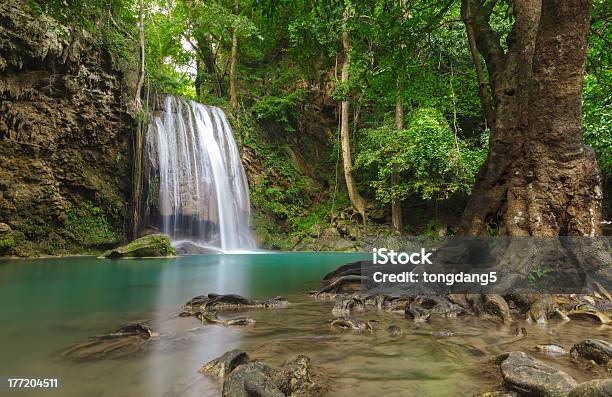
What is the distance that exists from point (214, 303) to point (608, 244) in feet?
15.5

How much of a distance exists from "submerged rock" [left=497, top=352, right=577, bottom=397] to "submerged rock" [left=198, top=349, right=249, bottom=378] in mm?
1648

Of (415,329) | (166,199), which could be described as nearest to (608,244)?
(415,329)

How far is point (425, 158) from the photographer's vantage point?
15836 millimetres

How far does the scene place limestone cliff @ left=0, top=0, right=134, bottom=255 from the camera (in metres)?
12.8

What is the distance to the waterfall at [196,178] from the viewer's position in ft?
56.1

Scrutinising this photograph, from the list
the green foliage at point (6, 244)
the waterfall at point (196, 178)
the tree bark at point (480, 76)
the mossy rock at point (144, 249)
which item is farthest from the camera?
the waterfall at point (196, 178)

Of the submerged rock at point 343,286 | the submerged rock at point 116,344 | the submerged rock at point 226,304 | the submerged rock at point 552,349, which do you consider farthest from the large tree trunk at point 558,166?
the submerged rock at point 116,344

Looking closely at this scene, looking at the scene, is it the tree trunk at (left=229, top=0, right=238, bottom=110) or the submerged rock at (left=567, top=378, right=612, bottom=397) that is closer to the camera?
the submerged rock at (left=567, top=378, right=612, bottom=397)

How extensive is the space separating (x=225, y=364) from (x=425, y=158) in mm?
14645

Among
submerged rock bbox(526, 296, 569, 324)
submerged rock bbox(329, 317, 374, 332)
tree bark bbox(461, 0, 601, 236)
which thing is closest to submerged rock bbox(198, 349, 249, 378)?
submerged rock bbox(329, 317, 374, 332)

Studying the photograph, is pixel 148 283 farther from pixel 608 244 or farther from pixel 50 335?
pixel 608 244

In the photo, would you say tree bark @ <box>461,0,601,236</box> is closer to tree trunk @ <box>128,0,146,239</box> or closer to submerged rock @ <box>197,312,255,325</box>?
submerged rock @ <box>197,312,255,325</box>

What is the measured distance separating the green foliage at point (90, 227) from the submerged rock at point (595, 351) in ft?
53.0

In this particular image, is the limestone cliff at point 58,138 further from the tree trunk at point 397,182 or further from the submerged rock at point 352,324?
the submerged rock at point 352,324
